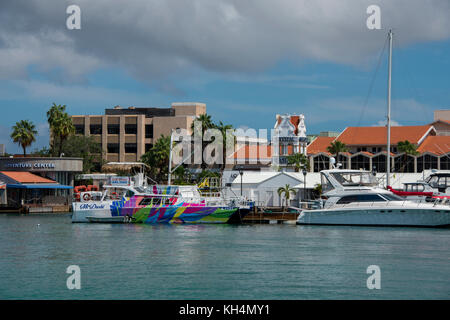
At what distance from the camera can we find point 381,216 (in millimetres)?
48438

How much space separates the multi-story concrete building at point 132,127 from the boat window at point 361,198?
62.1 metres

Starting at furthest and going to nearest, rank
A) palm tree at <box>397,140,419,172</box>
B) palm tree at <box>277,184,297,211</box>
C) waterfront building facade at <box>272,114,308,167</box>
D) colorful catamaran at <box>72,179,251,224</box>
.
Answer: waterfront building facade at <box>272,114,308,167</box> → palm tree at <box>397,140,419,172</box> → palm tree at <box>277,184,297,211</box> → colorful catamaran at <box>72,179,251,224</box>

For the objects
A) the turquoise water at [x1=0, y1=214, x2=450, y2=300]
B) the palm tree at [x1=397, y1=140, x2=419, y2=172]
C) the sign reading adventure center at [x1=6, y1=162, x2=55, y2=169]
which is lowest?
the turquoise water at [x1=0, y1=214, x2=450, y2=300]

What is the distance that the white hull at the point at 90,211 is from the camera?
182 ft

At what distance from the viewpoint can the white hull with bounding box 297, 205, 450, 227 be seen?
47.0 metres

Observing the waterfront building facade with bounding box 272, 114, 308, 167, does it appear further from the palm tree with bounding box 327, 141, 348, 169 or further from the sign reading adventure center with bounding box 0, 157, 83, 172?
the sign reading adventure center with bounding box 0, 157, 83, 172

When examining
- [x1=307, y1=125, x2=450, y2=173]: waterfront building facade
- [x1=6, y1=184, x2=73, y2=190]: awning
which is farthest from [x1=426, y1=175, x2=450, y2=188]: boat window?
[x1=6, y1=184, x2=73, y2=190]: awning

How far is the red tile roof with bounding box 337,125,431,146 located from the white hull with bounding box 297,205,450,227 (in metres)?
46.1

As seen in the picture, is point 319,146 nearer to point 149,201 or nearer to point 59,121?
point 59,121

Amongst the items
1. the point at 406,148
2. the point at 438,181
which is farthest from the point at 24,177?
the point at 406,148

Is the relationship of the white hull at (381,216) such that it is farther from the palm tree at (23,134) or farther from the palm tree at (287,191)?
the palm tree at (23,134)

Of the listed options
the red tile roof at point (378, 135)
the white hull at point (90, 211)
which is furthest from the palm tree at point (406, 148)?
the white hull at point (90, 211)
